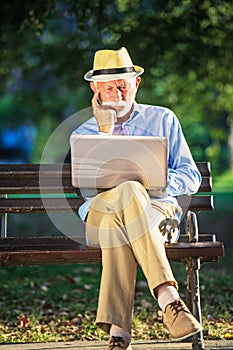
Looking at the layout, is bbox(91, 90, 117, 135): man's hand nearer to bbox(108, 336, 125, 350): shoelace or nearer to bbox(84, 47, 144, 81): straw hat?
bbox(84, 47, 144, 81): straw hat

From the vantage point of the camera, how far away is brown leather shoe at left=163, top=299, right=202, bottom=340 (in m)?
4.69

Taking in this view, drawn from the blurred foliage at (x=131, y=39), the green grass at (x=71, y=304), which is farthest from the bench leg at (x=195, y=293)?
the blurred foliage at (x=131, y=39)

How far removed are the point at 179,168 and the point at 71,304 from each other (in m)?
2.16

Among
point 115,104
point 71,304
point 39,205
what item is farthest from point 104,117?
point 71,304

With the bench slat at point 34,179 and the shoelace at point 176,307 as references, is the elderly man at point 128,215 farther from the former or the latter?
the bench slat at point 34,179

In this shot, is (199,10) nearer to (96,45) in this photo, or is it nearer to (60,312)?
(96,45)

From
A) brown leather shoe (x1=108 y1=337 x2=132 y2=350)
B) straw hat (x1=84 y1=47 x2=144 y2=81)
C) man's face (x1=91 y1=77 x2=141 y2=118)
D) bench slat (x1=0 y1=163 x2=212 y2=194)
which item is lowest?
brown leather shoe (x1=108 y1=337 x2=132 y2=350)

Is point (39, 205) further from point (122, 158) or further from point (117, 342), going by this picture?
point (117, 342)

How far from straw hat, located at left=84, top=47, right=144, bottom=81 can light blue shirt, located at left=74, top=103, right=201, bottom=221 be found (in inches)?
8.9

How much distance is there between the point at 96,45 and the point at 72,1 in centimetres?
280

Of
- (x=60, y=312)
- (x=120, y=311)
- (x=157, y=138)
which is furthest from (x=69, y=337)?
(x=157, y=138)

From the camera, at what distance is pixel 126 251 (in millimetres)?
4969

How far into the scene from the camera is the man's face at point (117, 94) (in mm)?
5562

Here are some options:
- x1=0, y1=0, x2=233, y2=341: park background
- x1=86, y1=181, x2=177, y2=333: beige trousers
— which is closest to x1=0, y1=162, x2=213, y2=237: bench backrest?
x1=0, y1=0, x2=233, y2=341: park background
